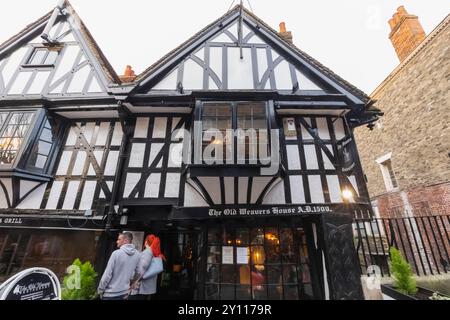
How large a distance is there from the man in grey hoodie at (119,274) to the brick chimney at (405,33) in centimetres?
1415

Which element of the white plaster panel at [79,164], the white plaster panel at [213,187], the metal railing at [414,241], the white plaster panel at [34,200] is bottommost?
the metal railing at [414,241]

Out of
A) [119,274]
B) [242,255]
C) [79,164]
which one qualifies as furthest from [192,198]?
[79,164]

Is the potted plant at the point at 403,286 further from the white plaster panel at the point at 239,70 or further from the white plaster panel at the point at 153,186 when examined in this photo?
the white plaster panel at the point at 153,186

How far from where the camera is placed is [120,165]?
5.84 meters

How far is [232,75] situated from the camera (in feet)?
21.2

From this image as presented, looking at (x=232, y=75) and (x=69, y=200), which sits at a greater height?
(x=232, y=75)

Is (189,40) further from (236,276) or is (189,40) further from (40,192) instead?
(236,276)

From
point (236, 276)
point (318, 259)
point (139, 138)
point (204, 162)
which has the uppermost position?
point (139, 138)

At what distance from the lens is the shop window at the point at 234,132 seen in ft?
17.5

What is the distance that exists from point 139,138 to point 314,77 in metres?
5.80

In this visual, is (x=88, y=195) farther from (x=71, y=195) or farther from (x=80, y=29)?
(x=80, y=29)

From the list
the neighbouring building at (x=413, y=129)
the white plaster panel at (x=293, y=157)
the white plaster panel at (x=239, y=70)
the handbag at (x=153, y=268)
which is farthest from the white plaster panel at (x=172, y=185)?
the neighbouring building at (x=413, y=129)
